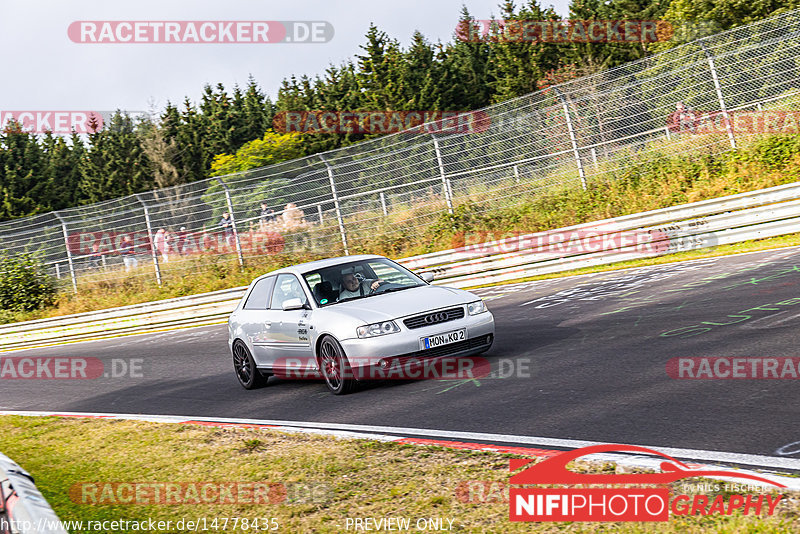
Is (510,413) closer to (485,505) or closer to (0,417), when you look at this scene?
(485,505)

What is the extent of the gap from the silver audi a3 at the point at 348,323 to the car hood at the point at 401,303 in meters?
0.01

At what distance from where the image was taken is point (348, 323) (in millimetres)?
8844

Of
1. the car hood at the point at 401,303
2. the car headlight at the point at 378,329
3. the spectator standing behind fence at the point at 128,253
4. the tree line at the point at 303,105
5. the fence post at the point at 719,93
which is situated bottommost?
the car headlight at the point at 378,329

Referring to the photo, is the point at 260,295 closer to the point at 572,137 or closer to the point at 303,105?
the point at 572,137

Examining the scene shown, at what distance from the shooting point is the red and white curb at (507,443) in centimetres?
464

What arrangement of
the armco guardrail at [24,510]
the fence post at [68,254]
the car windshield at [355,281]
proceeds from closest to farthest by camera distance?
the armco guardrail at [24,510] < the car windshield at [355,281] < the fence post at [68,254]

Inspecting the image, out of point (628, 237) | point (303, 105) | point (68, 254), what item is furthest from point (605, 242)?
point (303, 105)

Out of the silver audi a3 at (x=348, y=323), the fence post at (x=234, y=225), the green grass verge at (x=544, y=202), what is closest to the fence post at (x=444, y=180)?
the green grass verge at (x=544, y=202)

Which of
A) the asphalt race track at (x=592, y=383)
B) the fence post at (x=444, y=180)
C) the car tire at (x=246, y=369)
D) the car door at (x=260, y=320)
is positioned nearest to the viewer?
the asphalt race track at (x=592, y=383)

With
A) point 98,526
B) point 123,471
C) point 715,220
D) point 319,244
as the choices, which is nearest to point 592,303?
point 715,220

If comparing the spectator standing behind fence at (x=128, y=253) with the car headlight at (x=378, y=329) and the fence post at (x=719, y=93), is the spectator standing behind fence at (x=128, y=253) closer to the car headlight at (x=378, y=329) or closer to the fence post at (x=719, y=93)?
the fence post at (x=719, y=93)

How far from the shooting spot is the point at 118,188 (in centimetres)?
7706

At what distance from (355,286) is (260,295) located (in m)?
1.59

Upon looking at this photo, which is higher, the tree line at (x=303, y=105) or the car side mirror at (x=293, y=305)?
the tree line at (x=303, y=105)
